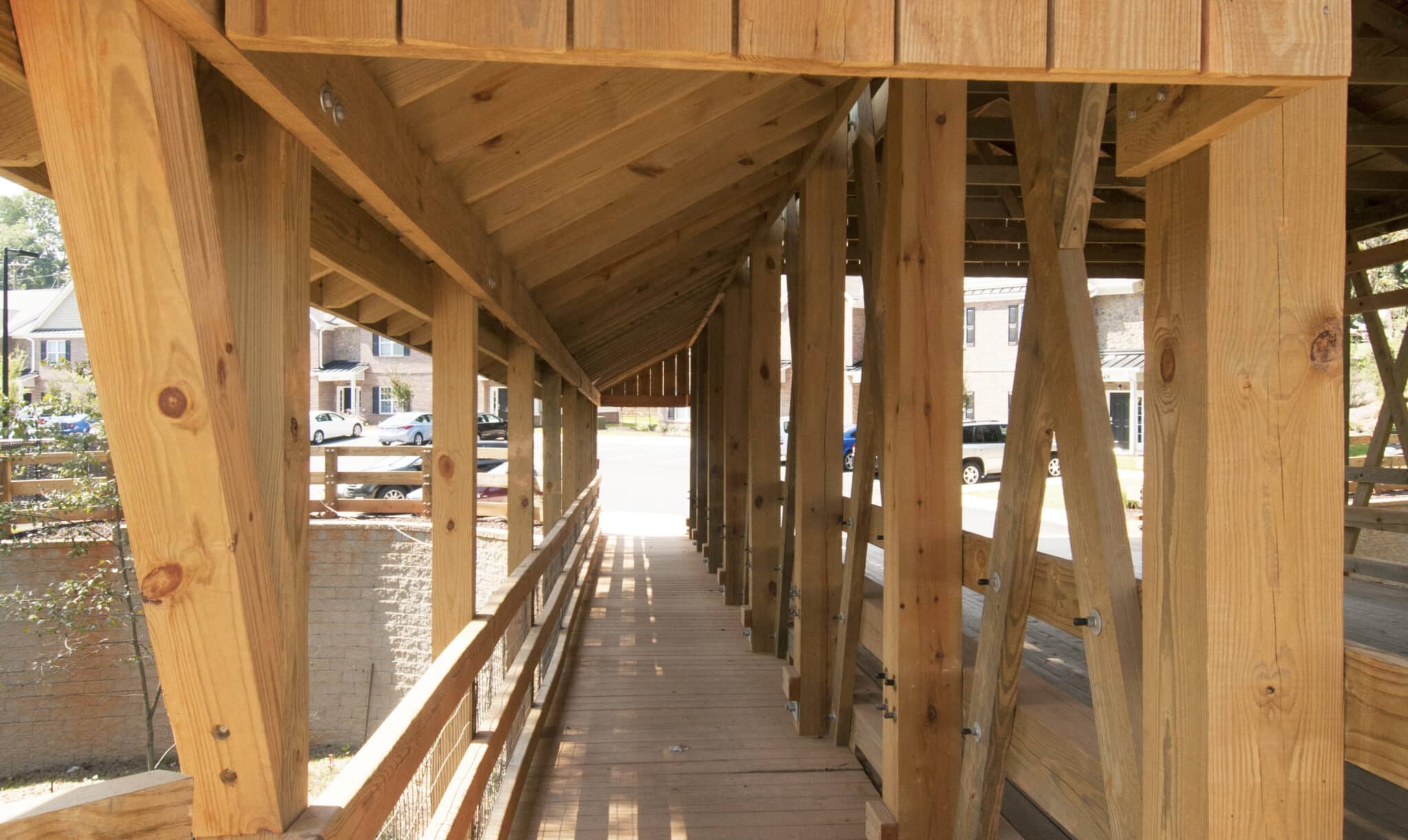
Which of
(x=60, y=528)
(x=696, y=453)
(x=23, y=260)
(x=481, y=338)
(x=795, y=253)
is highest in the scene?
(x=23, y=260)

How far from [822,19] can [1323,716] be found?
3.85 ft

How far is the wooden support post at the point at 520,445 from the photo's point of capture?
5.22 metres

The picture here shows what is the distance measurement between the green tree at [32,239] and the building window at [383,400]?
15842mm

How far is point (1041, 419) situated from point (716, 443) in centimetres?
683

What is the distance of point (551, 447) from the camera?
766cm

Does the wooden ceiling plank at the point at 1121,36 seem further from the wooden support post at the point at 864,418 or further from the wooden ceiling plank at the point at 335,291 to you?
the wooden ceiling plank at the point at 335,291

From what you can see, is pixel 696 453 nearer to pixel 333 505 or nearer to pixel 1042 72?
pixel 333 505

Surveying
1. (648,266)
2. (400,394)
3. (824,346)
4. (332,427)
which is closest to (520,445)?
(648,266)

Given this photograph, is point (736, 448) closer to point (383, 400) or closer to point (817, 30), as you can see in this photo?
point (817, 30)

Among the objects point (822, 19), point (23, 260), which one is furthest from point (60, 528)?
point (23, 260)

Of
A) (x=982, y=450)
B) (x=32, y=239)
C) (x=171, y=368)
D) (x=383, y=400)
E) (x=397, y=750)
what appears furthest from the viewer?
(x=32, y=239)

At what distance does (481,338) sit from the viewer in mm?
5074

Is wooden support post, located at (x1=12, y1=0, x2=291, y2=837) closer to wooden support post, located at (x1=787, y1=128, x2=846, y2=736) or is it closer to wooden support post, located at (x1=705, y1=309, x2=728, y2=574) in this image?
wooden support post, located at (x1=787, y1=128, x2=846, y2=736)

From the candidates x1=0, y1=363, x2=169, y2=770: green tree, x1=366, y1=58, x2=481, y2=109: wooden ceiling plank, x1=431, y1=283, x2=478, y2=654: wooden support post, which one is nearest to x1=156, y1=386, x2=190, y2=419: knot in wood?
x1=366, y1=58, x2=481, y2=109: wooden ceiling plank
